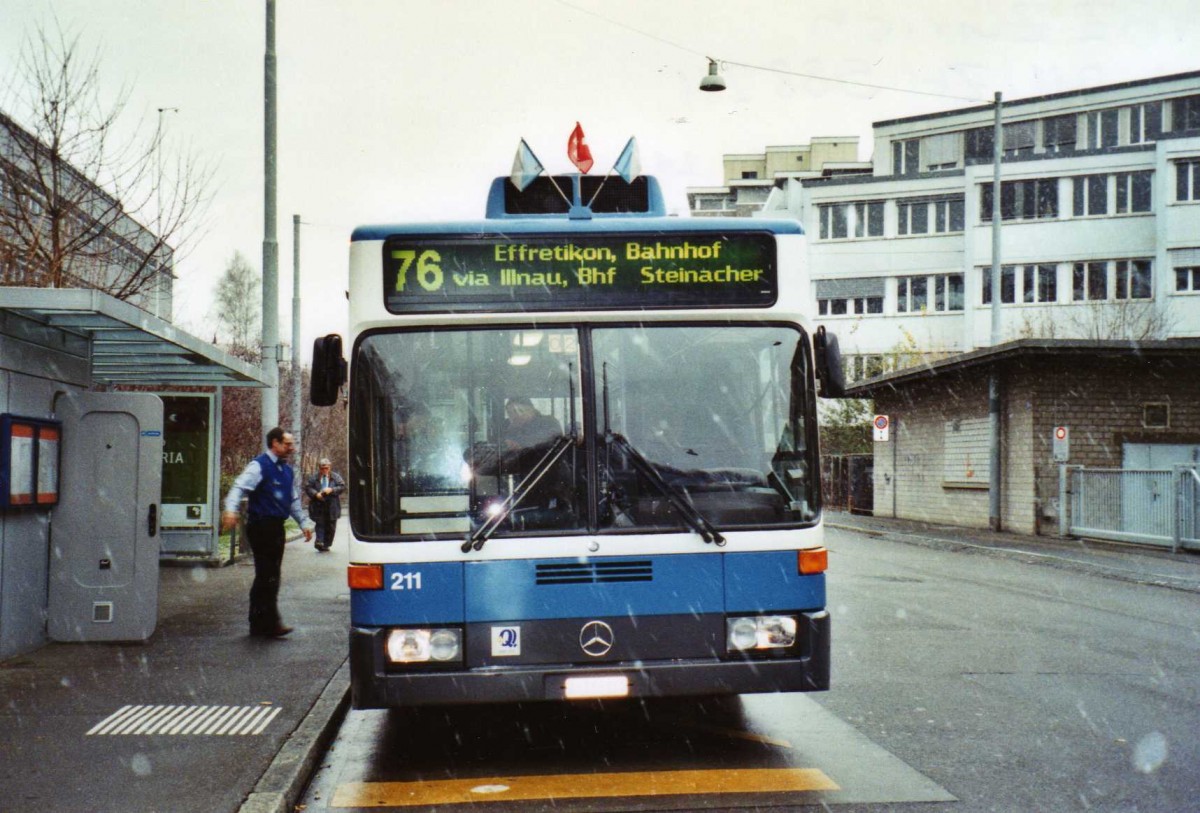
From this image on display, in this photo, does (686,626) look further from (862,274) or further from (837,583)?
(862,274)

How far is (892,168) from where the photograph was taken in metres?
59.8

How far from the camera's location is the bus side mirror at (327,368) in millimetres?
6383

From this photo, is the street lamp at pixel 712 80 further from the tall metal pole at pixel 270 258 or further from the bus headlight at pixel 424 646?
the bus headlight at pixel 424 646

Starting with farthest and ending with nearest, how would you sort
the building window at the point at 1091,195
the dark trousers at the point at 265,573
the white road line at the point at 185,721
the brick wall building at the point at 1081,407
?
the building window at the point at 1091,195 < the brick wall building at the point at 1081,407 < the dark trousers at the point at 265,573 < the white road line at the point at 185,721

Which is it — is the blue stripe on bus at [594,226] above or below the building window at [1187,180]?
below

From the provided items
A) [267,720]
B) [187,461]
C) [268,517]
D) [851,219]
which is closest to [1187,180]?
[851,219]

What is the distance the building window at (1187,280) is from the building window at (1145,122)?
8.23 metres

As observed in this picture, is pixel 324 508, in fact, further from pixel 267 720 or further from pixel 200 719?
pixel 267 720

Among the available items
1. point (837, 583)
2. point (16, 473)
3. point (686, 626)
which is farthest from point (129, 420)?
point (837, 583)

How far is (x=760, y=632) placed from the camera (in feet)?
21.1

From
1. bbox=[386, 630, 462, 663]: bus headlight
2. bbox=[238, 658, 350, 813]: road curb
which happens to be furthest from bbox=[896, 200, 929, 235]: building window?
bbox=[386, 630, 462, 663]: bus headlight

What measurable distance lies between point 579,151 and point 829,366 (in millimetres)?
2447

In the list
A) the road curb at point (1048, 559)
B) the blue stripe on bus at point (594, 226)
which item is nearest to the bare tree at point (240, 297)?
the road curb at point (1048, 559)

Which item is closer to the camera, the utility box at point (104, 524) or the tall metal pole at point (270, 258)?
the utility box at point (104, 524)
